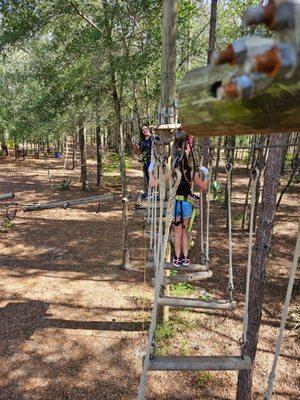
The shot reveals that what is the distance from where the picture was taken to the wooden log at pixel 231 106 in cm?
96

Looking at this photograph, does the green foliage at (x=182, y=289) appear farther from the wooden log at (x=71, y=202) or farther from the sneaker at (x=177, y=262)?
the sneaker at (x=177, y=262)

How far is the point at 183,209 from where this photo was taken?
15.6 ft

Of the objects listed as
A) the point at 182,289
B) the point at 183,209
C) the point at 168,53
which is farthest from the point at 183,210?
the point at 182,289

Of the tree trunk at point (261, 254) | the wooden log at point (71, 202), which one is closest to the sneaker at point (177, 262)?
the tree trunk at point (261, 254)

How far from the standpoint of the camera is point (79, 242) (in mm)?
12258

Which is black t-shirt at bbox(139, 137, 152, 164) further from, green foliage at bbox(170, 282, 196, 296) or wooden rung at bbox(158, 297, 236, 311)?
wooden rung at bbox(158, 297, 236, 311)

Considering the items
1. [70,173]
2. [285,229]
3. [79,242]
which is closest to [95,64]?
[79,242]

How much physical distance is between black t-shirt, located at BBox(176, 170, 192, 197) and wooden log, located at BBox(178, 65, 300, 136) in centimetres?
318

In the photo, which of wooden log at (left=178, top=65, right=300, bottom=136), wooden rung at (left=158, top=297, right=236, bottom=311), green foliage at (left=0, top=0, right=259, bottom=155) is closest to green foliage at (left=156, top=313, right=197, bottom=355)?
wooden rung at (left=158, top=297, right=236, bottom=311)

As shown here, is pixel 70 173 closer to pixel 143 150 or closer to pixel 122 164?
pixel 122 164

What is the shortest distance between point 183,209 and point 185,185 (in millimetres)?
368

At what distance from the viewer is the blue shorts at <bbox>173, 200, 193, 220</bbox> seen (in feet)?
15.6

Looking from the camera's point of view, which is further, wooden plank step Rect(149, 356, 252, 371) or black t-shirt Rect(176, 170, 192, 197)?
black t-shirt Rect(176, 170, 192, 197)

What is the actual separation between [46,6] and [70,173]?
1898 centimetres
